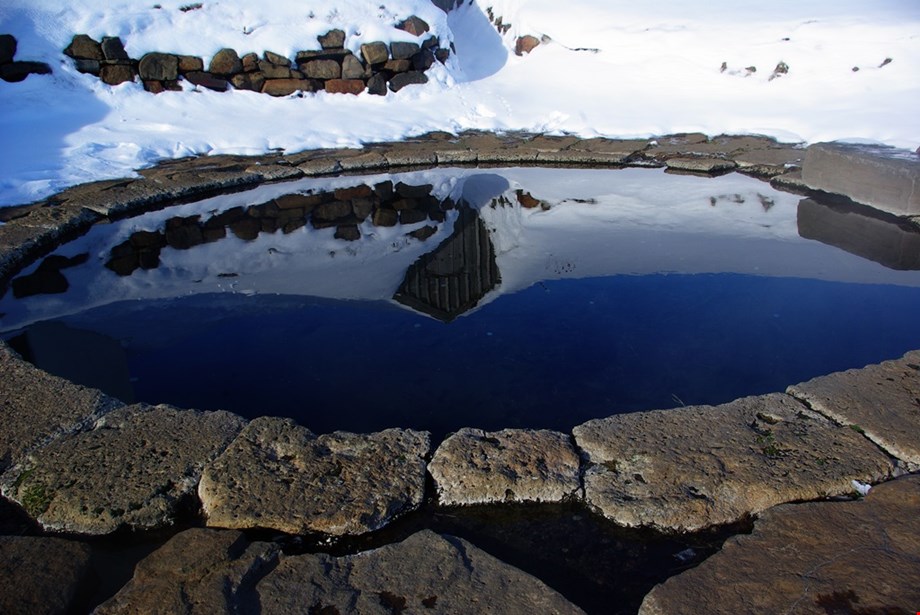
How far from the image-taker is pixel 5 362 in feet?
11.4

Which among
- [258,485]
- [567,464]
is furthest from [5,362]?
[567,464]

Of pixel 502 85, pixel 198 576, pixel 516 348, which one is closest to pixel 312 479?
pixel 198 576

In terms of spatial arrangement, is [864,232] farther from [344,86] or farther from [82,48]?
[82,48]

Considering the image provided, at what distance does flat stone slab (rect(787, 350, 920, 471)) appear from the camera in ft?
9.47

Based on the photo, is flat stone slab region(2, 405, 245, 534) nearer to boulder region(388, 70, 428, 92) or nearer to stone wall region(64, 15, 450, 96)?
stone wall region(64, 15, 450, 96)

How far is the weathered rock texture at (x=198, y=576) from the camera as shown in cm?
214

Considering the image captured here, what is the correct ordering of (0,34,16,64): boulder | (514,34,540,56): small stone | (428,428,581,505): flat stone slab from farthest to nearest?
1. (514,34,540,56): small stone
2. (0,34,16,64): boulder
3. (428,428,581,505): flat stone slab

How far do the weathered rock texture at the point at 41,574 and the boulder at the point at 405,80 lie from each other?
8.37 m

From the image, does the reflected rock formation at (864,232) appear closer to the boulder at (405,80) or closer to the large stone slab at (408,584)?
the large stone slab at (408,584)

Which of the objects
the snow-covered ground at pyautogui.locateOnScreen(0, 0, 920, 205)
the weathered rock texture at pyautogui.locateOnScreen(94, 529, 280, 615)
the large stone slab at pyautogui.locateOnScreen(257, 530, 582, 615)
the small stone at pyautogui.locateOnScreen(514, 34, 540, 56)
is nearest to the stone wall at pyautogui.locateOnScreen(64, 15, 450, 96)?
the snow-covered ground at pyautogui.locateOnScreen(0, 0, 920, 205)

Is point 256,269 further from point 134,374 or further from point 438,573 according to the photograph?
point 438,573

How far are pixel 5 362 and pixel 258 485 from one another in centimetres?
174

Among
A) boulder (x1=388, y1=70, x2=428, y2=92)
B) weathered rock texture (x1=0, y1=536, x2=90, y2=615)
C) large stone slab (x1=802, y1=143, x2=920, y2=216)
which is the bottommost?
weathered rock texture (x1=0, y1=536, x2=90, y2=615)

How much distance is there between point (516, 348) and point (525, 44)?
351 inches
